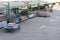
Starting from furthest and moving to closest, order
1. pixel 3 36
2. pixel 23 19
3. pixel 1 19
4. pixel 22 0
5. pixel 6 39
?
pixel 22 0
pixel 23 19
pixel 1 19
pixel 3 36
pixel 6 39

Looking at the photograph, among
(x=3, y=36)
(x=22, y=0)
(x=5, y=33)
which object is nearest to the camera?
(x=3, y=36)

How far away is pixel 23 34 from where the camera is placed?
37.2ft

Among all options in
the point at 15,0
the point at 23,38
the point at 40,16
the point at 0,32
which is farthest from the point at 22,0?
the point at 23,38

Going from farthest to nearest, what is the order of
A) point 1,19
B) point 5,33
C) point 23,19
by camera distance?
point 23,19 → point 1,19 → point 5,33

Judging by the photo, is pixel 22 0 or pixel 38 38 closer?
pixel 38 38

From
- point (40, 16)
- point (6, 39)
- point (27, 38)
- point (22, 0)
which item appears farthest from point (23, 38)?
point (40, 16)

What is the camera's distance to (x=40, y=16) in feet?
A: 66.9

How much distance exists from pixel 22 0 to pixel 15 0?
124 centimetres

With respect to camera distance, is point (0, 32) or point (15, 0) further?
point (15, 0)

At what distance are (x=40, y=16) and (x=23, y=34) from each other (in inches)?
363

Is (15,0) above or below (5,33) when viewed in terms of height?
above

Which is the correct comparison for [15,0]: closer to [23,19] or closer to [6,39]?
[23,19]

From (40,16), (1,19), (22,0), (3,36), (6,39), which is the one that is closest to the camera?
(6,39)

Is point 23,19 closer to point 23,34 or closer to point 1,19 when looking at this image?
point 1,19
